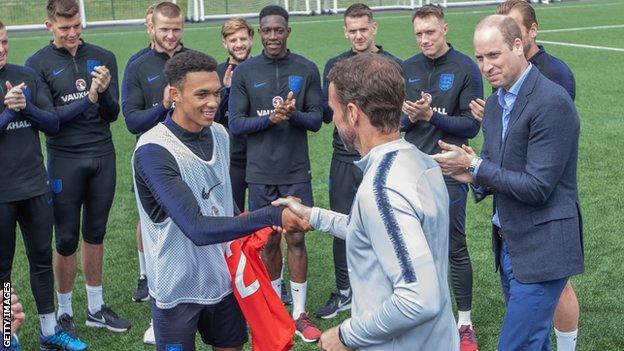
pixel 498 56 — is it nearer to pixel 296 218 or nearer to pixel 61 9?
pixel 296 218

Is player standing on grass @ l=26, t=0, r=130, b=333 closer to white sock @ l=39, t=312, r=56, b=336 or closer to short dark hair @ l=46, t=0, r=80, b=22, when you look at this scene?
short dark hair @ l=46, t=0, r=80, b=22

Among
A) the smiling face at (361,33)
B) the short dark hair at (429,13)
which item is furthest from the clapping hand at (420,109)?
the smiling face at (361,33)

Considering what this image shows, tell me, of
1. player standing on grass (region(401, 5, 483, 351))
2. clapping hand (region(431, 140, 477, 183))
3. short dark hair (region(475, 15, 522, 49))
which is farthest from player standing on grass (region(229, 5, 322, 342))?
short dark hair (region(475, 15, 522, 49))

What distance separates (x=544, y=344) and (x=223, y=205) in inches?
80.9

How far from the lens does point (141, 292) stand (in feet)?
26.1

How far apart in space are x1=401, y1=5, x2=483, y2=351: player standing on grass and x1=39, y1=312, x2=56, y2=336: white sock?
314cm

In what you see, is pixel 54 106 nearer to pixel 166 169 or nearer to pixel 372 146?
pixel 166 169

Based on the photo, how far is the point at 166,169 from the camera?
4.55m

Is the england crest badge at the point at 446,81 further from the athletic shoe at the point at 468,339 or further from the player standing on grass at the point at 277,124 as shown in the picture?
the athletic shoe at the point at 468,339

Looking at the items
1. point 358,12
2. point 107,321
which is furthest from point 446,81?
point 107,321

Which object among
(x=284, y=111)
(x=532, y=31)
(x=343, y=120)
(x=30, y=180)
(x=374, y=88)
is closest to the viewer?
(x=374, y=88)

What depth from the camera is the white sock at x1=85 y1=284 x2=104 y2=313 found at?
24.5 feet

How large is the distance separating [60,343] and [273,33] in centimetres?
302

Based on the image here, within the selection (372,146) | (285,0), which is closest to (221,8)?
(285,0)
